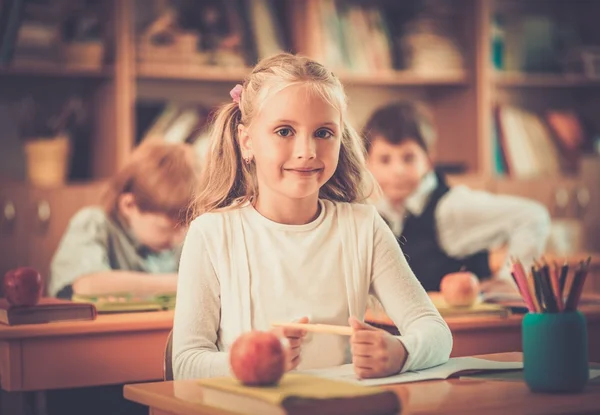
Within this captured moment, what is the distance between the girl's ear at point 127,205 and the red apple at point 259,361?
1880mm

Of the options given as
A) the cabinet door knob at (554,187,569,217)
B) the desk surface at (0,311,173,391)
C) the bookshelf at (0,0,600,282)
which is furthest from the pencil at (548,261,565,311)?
the cabinet door knob at (554,187,569,217)

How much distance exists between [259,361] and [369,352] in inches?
10.4

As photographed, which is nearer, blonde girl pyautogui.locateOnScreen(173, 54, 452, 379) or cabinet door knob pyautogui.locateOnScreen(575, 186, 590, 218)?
blonde girl pyautogui.locateOnScreen(173, 54, 452, 379)

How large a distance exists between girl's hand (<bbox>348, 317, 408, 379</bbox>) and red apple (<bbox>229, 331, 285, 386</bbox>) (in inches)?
8.1

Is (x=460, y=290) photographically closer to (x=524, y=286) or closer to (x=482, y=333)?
(x=482, y=333)

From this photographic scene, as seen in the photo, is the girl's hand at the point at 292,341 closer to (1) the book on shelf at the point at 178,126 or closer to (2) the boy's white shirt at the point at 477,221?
(2) the boy's white shirt at the point at 477,221

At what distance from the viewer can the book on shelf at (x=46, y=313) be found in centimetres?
236

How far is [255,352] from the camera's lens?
1.43 m

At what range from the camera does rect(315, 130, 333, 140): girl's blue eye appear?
75.0 inches

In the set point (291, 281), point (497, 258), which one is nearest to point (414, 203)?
point (497, 258)

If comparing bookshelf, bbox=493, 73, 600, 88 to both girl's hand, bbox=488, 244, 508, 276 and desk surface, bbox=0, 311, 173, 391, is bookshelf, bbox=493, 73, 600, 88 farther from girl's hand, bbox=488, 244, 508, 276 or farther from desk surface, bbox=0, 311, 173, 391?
desk surface, bbox=0, 311, 173, 391

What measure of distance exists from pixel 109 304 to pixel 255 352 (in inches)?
48.8

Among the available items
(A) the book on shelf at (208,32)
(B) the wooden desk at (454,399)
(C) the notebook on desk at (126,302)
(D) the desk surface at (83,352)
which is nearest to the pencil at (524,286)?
(B) the wooden desk at (454,399)

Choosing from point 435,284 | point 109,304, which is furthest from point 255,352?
point 435,284
